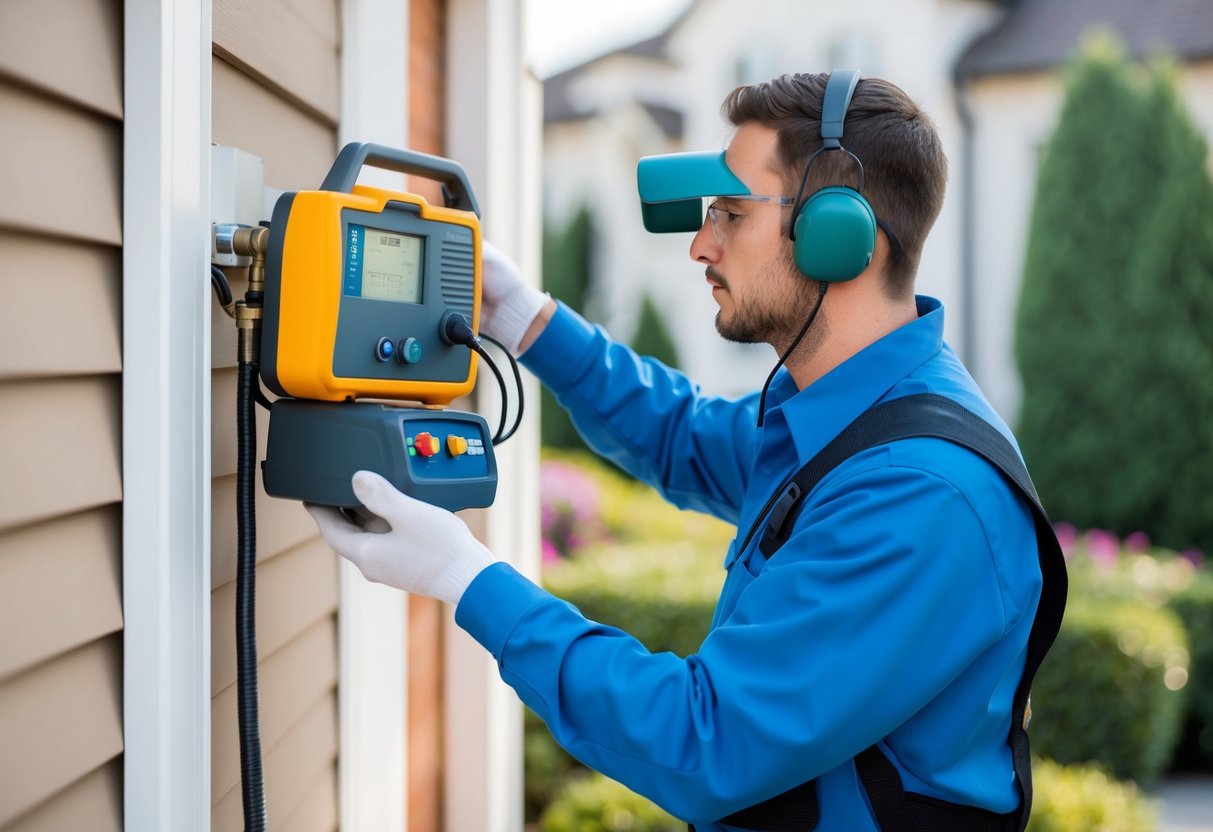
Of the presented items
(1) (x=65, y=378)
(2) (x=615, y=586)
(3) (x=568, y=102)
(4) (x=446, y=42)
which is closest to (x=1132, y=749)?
(2) (x=615, y=586)

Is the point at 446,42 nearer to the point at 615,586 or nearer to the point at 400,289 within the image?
the point at 400,289

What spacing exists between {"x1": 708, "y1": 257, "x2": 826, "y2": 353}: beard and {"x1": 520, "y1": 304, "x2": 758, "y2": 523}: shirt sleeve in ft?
1.38

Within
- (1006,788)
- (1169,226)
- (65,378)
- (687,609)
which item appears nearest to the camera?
(65,378)

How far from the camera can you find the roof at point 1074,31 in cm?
1145

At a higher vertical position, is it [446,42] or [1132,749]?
[446,42]

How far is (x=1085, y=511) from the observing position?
→ 8.80 m

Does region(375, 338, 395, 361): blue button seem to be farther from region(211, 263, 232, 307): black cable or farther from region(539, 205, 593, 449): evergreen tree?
region(539, 205, 593, 449): evergreen tree

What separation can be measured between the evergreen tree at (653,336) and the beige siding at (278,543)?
1163 centimetres

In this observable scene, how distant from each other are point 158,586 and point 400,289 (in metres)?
0.49

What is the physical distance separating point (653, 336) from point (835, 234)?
12.1m

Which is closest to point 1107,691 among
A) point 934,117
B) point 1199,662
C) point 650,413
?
point 1199,662

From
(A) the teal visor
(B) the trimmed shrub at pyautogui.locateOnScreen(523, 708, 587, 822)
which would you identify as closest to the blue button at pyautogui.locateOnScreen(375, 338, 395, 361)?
(A) the teal visor

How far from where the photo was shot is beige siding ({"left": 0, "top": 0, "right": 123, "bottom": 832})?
3.59ft

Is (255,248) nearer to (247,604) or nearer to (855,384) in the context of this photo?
(247,604)
